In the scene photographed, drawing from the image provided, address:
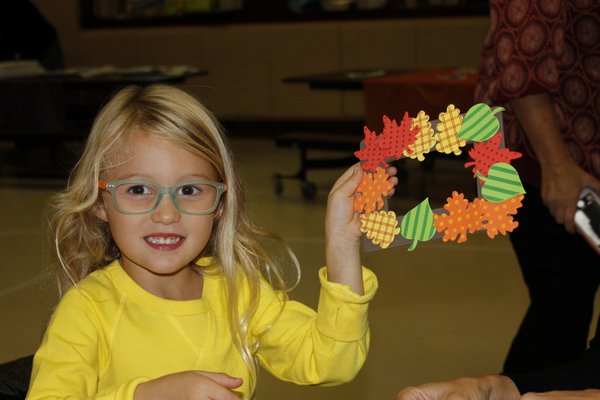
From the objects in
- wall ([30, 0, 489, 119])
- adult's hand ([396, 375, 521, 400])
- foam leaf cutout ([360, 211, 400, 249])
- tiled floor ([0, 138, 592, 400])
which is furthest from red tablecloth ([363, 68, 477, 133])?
adult's hand ([396, 375, 521, 400])

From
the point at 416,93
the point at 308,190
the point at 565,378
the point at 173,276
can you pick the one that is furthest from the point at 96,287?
the point at 308,190

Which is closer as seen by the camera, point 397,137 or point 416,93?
point 397,137

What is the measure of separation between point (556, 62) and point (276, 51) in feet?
24.9

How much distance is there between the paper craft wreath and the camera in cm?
145

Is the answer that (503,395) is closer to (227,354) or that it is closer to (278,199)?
(227,354)

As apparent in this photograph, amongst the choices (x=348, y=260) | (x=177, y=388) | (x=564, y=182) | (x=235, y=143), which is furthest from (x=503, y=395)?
(x=235, y=143)

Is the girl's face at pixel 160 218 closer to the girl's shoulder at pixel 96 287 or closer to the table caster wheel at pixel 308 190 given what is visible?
the girl's shoulder at pixel 96 287

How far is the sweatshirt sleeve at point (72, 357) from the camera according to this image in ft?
5.16

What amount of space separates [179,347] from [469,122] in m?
0.66

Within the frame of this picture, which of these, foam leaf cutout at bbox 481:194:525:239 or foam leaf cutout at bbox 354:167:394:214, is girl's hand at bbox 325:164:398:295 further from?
foam leaf cutout at bbox 481:194:525:239

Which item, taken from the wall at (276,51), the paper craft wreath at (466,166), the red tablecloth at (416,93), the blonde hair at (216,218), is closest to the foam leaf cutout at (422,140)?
the paper craft wreath at (466,166)

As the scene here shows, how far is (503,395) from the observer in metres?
1.44

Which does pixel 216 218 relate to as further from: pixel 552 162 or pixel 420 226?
pixel 552 162

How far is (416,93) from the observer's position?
602cm
